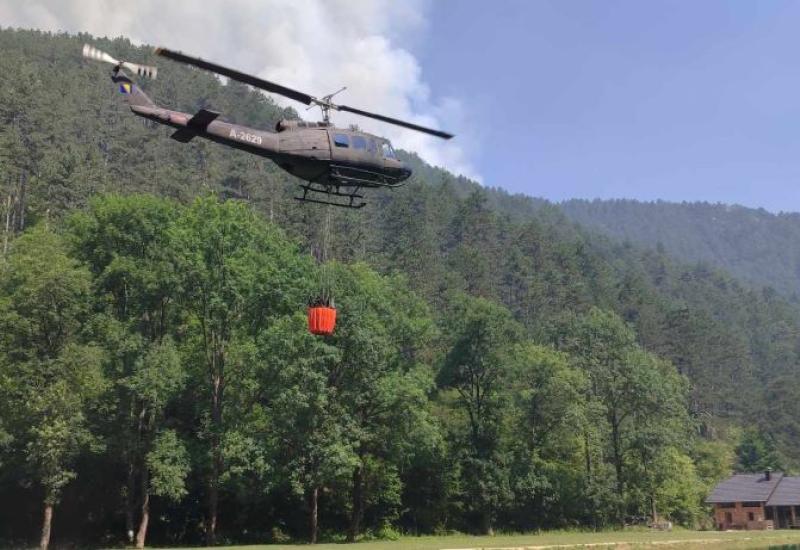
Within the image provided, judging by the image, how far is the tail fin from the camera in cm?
2594

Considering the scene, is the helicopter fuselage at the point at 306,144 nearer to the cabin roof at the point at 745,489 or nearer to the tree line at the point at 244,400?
the tree line at the point at 244,400

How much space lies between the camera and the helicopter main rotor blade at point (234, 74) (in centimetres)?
1952

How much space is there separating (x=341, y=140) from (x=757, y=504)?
73051 mm

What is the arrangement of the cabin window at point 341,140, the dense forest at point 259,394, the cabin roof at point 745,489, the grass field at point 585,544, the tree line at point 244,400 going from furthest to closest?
the cabin roof at point 745,489, the dense forest at point 259,394, the tree line at point 244,400, the grass field at point 585,544, the cabin window at point 341,140

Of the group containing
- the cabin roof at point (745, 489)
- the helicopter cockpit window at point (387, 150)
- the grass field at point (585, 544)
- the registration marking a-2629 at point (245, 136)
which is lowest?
the grass field at point (585, 544)

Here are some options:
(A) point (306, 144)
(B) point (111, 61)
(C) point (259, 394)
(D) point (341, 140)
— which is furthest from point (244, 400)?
(B) point (111, 61)

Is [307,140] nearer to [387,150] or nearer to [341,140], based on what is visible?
[341,140]

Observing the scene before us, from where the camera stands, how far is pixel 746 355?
6201 inches

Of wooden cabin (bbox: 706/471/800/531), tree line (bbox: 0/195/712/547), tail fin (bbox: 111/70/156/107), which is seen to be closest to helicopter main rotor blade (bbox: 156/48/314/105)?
tail fin (bbox: 111/70/156/107)

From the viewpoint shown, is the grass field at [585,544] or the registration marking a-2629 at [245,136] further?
the grass field at [585,544]

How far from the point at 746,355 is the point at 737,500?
3449 inches

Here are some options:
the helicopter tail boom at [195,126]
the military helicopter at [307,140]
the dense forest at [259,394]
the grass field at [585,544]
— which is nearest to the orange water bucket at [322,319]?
the dense forest at [259,394]

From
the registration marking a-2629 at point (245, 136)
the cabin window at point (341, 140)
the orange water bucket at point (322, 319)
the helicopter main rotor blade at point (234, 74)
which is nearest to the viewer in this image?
the helicopter main rotor blade at point (234, 74)

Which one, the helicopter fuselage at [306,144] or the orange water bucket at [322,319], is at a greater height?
the helicopter fuselage at [306,144]
